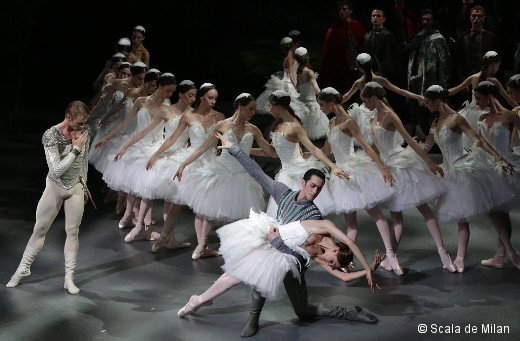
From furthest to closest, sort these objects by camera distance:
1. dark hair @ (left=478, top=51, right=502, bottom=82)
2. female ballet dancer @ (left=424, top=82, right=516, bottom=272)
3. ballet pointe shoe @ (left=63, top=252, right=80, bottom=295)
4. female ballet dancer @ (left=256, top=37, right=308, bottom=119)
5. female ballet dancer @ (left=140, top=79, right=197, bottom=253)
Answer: female ballet dancer @ (left=256, top=37, right=308, bottom=119)
dark hair @ (left=478, top=51, right=502, bottom=82)
female ballet dancer @ (left=140, top=79, right=197, bottom=253)
female ballet dancer @ (left=424, top=82, right=516, bottom=272)
ballet pointe shoe @ (left=63, top=252, right=80, bottom=295)

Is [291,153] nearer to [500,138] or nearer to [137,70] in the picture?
[500,138]

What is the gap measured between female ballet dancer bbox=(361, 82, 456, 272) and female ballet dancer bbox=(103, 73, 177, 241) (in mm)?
1767

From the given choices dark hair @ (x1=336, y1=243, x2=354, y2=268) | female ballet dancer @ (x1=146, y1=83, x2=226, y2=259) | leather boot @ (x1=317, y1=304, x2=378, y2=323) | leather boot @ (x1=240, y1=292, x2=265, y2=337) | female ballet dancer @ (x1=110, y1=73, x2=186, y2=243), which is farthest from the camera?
female ballet dancer @ (x1=110, y1=73, x2=186, y2=243)

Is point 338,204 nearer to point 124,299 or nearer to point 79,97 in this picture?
point 124,299

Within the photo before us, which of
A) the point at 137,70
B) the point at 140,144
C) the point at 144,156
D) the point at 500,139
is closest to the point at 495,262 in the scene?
the point at 500,139

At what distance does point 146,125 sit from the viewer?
7363 millimetres

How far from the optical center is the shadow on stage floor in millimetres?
5184

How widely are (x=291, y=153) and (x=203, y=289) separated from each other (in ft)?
3.86

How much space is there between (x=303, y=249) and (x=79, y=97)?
9.73m

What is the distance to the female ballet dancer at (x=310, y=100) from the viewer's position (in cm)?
894

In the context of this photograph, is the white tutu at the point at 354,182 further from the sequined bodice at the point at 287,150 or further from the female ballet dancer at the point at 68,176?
the female ballet dancer at the point at 68,176

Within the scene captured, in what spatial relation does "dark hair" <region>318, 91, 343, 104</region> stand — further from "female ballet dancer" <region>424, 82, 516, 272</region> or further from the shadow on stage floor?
the shadow on stage floor

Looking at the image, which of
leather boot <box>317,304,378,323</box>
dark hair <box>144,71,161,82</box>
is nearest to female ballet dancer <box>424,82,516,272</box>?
leather boot <box>317,304,378,323</box>

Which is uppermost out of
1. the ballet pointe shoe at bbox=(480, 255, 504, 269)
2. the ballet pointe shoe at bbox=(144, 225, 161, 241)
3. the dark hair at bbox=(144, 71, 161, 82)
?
the dark hair at bbox=(144, 71, 161, 82)
